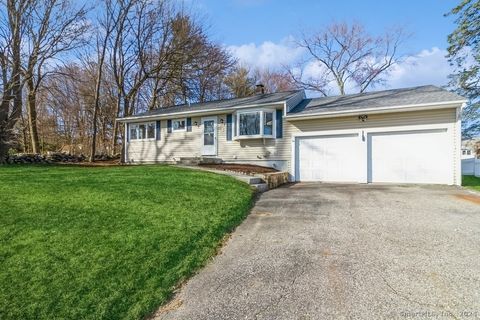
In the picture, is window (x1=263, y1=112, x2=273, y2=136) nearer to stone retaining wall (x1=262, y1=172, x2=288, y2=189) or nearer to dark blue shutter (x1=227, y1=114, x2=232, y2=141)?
dark blue shutter (x1=227, y1=114, x2=232, y2=141)

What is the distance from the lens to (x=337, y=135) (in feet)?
40.3

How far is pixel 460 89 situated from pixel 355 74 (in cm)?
892

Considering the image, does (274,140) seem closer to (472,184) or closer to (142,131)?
(472,184)

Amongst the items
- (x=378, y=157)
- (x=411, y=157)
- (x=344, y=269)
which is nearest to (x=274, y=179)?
(x=378, y=157)

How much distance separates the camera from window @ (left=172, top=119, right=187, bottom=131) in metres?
16.2

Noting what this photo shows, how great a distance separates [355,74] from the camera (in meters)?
27.0

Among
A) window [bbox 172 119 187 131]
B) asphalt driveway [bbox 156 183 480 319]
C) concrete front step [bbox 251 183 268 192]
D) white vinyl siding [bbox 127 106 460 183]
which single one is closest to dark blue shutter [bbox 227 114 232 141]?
white vinyl siding [bbox 127 106 460 183]

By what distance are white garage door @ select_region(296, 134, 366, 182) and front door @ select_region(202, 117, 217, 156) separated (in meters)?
4.35

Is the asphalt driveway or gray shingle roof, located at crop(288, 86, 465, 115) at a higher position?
gray shingle roof, located at crop(288, 86, 465, 115)

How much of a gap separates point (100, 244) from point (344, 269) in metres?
3.05

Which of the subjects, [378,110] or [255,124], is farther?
[255,124]

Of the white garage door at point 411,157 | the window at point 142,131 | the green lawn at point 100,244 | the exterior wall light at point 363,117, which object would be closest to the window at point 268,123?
the exterior wall light at point 363,117

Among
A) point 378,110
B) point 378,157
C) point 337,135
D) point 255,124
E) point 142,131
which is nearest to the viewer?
point 378,110

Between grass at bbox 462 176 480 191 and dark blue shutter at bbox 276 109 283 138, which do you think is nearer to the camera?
grass at bbox 462 176 480 191
